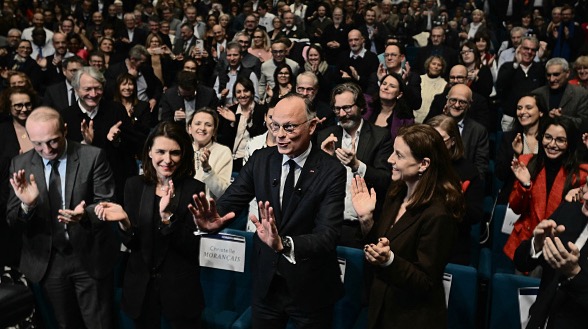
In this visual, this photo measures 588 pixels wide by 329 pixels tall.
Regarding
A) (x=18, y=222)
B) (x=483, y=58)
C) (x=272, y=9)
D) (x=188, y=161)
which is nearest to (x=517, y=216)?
(x=188, y=161)

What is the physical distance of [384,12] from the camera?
9.55 metres

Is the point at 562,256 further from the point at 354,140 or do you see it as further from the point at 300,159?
the point at 354,140

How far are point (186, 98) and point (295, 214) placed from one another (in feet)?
11.0

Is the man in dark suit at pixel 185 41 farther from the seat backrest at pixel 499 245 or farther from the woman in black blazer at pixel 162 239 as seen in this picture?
→ the woman in black blazer at pixel 162 239

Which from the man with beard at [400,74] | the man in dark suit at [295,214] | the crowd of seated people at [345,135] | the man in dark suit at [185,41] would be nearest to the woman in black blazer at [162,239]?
the crowd of seated people at [345,135]

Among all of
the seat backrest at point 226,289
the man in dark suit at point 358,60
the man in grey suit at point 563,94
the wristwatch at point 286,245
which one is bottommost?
the seat backrest at point 226,289

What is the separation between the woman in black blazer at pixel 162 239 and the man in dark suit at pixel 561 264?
4.56ft

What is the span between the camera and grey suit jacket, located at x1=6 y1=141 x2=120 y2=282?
2.78 metres

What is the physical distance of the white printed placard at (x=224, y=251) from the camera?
3039mm

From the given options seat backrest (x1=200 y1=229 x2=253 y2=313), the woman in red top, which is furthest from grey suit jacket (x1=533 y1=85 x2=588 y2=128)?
seat backrest (x1=200 y1=229 x2=253 y2=313)

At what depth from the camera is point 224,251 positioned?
121 inches

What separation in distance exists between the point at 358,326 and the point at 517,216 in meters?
Answer: 1.15

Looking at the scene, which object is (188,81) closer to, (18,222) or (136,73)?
(136,73)

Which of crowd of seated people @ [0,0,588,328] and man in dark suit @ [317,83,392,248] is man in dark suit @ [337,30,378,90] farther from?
man in dark suit @ [317,83,392,248]
